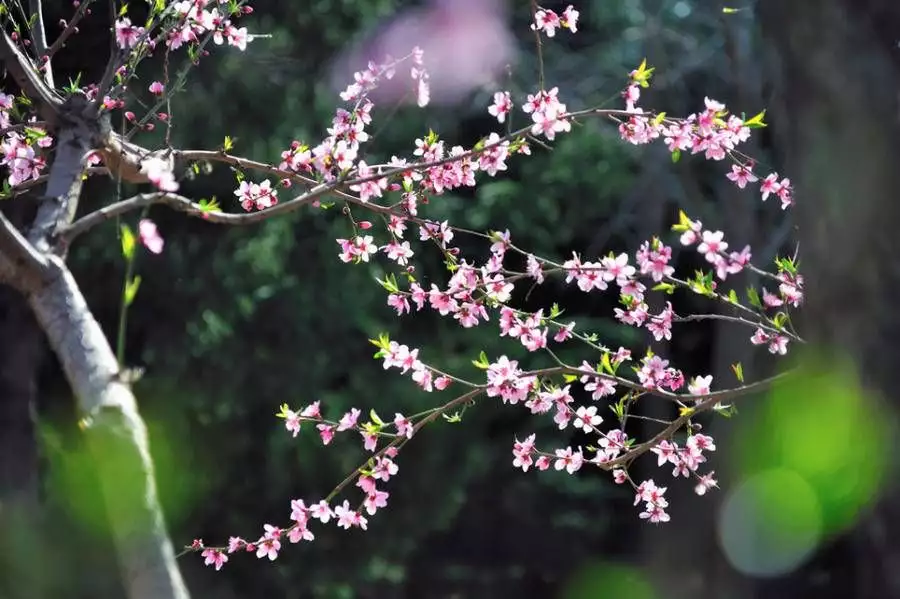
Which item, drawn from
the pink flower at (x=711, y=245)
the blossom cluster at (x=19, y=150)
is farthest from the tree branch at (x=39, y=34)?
the pink flower at (x=711, y=245)

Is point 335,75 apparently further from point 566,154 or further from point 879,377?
point 879,377

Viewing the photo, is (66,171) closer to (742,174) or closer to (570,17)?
(570,17)

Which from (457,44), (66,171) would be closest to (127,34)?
(66,171)

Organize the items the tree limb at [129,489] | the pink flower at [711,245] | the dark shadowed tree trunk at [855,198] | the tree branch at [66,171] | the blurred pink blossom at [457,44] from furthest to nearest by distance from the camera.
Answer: the blurred pink blossom at [457,44] < the pink flower at [711,245] < the tree branch at [66,171] < the tree limb at [129,489] < the dark shadowed tree trunk at [855,198]

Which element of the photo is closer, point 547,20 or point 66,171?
point 66,171

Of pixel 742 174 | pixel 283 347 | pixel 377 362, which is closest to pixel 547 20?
pixel 742 174

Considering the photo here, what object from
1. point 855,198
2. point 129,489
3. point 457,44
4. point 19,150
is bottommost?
point 129,489

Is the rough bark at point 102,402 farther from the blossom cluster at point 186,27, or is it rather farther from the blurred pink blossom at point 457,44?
the blurred pink blossom at point 457,44

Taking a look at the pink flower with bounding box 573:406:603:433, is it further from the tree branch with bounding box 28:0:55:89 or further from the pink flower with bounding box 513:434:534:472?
the tree branch with bounding box 28:0:55:89

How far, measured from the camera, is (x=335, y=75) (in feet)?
33.4

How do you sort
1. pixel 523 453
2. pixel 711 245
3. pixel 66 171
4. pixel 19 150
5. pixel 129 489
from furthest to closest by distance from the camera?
pixel 523 453
pixel 19 150
pixel 711 245
pixel 66 171
pixel 129 489

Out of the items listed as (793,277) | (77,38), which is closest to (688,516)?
(77,38)

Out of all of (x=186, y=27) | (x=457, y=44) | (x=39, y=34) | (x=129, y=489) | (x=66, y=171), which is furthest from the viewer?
(x=457, y=44)

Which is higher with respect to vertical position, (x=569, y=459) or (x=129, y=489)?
(x=569, y=459)
